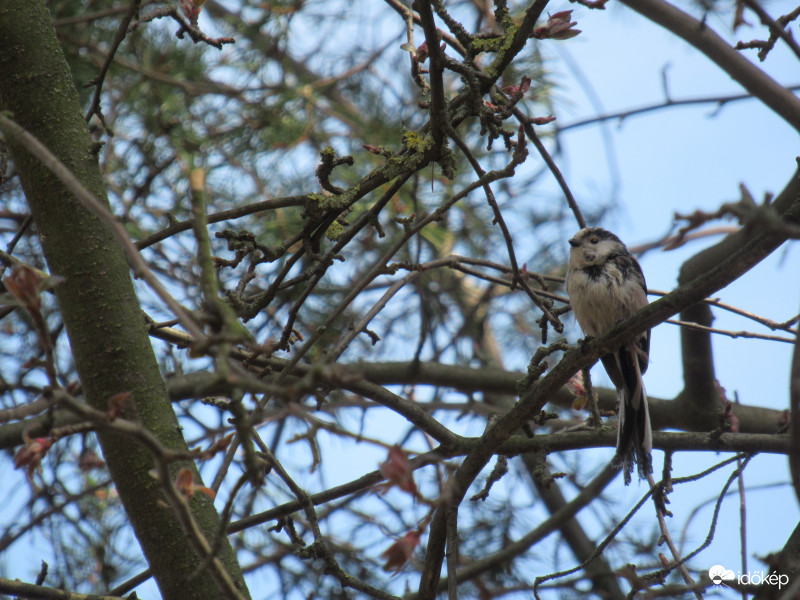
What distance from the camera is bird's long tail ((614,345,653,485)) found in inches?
116

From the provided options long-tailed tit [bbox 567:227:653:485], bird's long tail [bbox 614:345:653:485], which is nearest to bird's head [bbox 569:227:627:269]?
long-tailed tit [bbox 567:227:653:485]

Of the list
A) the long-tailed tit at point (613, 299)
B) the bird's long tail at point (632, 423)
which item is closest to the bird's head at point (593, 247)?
the long-tailed tit at point (613, 299)

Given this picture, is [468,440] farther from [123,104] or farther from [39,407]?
[123,104]

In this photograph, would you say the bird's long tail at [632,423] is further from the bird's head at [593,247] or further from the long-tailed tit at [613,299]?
the bird's head at [593,247]

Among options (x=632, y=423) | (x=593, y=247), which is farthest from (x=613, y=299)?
(x=632, y=423)

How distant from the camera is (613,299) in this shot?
11.6 feet

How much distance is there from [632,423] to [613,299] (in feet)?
2.12

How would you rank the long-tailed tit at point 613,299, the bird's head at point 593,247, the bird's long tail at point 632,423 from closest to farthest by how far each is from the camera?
the bird's long tail at point 632,423 → the long-tailed tit at point 613,299 → the bird's head at point 593,247

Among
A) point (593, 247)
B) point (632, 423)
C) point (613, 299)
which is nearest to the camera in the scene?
point (632, 423)

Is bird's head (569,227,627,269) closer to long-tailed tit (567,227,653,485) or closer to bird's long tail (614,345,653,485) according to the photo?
long-tailed tit (567,227,653,485)

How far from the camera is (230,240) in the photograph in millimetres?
2393

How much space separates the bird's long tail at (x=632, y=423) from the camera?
2951 mm

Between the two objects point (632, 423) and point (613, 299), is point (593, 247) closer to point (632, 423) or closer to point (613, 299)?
point (613, 299)

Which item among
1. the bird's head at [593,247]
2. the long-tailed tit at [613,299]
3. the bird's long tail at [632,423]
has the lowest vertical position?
the bird's long tail at [632,423]
